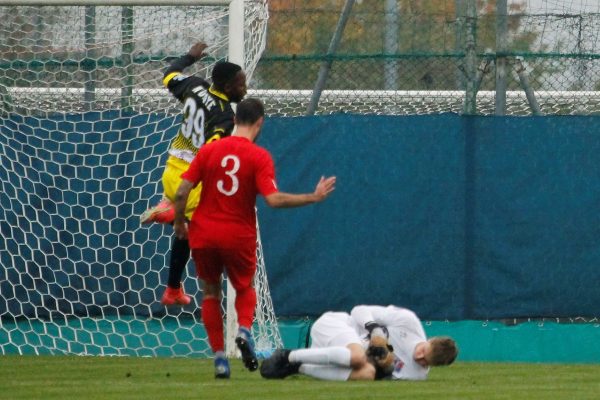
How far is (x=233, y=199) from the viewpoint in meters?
10.0

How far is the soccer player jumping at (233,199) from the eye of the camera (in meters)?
9.93

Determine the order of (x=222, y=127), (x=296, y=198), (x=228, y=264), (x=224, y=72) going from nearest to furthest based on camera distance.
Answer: (x=296, y=198) < (x=228, y=264) < (x=224, y=72) < (x=222, y=127)

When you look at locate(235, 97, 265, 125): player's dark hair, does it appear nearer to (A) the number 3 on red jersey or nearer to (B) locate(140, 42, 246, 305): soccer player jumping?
(A) the number 3 on red jersey

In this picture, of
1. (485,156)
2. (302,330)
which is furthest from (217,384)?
(485,156)

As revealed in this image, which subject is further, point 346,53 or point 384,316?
point 346,53

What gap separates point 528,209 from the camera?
568 inches

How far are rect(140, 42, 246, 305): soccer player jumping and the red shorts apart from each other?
132cm

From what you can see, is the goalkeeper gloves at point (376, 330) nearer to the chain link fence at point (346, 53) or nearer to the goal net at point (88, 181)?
the goal net at point (88, 181)

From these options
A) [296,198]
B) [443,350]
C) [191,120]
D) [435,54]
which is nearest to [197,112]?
[191,120]

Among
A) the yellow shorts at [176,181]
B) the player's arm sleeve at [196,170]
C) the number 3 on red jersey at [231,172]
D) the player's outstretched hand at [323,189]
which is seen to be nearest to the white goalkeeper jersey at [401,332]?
the player's outstretched hand at [323,189]

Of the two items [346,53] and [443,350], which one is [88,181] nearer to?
[346,53]

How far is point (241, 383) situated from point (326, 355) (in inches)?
23.1

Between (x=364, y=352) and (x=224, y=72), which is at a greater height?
(x=224, y=72)

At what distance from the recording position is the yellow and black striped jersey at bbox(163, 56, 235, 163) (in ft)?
37.7
